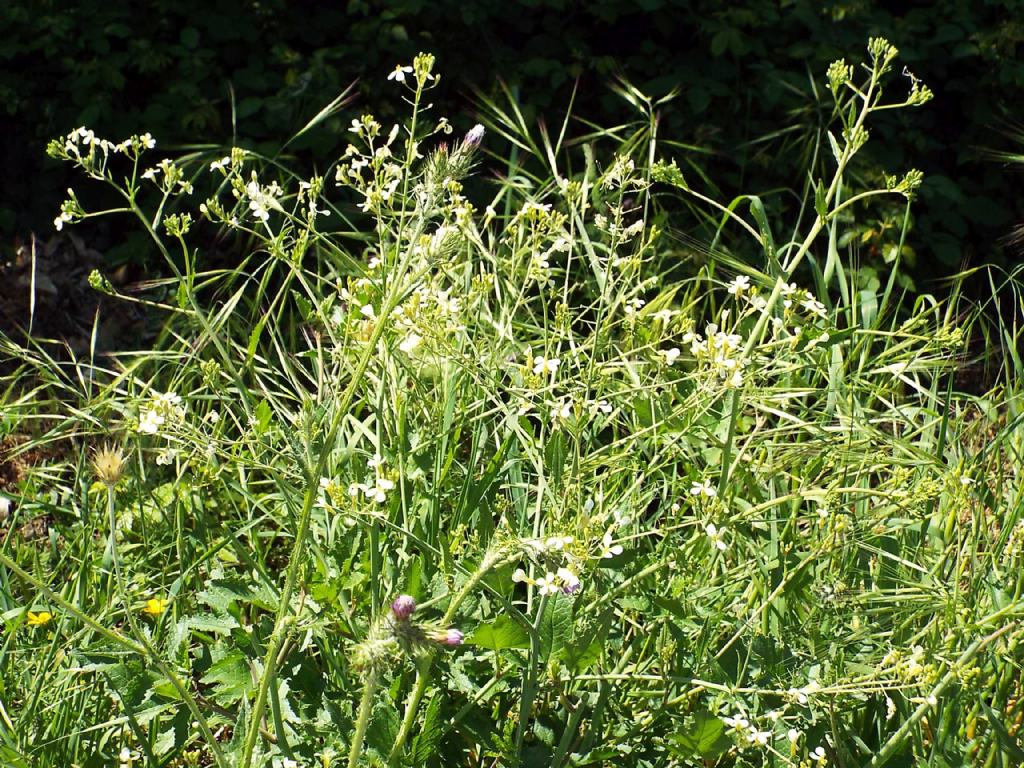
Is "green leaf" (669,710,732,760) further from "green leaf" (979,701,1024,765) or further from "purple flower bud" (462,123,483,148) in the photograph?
"purple flower bud" (462,123,483,148)

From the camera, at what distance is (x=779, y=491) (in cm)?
235

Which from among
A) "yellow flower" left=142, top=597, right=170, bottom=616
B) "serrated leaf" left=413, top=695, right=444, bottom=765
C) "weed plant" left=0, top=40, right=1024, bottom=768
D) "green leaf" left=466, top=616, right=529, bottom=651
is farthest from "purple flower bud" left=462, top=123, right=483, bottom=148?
"yellow flower" left=142, top=597, right=170, bottom=616

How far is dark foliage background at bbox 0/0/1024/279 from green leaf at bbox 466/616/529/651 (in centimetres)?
270

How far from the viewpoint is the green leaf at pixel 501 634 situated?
159 centimetres

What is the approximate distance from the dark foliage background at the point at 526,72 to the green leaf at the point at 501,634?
2.70 metres

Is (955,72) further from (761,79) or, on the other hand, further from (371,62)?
(371,62)

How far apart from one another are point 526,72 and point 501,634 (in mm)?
2969

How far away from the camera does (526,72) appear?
166 inches

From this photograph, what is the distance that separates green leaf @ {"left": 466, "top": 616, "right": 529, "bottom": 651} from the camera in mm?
1590

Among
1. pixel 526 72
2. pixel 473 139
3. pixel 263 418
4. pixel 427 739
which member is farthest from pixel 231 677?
pixel 526 72

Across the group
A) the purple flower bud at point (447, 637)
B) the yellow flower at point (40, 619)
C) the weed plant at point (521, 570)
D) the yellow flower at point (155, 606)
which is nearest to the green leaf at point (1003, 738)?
the weed plant at point (521, 570)

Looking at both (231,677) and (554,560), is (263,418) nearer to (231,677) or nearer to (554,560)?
(231,677)

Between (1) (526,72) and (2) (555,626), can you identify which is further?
(1) (526,72)

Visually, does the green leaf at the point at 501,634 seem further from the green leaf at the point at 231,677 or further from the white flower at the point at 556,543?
the green leaf at the point at 231,677
